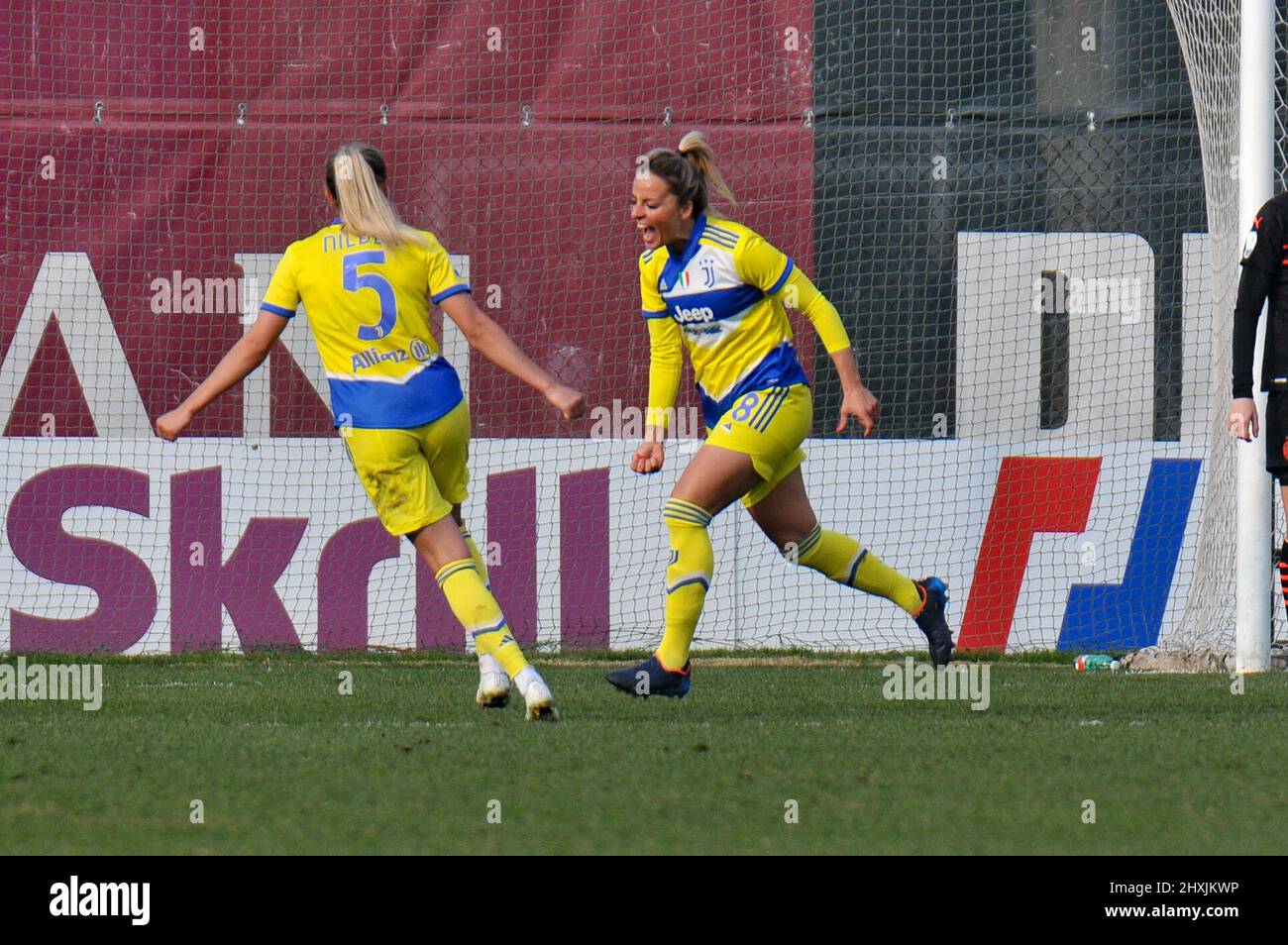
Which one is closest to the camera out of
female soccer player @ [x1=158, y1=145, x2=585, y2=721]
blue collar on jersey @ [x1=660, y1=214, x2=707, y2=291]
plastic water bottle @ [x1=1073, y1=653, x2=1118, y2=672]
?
female soccer player @ [x1=158, y1=145, x2=585, y2=721]

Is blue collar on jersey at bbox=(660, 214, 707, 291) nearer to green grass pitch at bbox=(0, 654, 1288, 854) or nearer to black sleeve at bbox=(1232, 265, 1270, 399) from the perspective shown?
green grass pitch at bbox=(0, 654, 1288, 854)

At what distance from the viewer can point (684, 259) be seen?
626 cm

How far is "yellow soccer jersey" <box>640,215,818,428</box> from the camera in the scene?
620cm

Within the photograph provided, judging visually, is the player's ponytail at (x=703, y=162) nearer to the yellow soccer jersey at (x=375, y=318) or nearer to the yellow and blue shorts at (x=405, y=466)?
the yellow soccer jersey at (x=375, y=318)

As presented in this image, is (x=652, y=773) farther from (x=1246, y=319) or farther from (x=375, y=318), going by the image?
(x=1246, y=319)

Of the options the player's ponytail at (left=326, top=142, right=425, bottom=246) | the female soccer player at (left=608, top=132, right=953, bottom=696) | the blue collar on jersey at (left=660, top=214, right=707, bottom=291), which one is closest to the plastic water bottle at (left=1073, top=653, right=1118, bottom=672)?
the female soccer player at (left=608, top=132, right=953, bottom=696)

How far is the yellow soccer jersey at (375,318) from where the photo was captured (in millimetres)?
5855

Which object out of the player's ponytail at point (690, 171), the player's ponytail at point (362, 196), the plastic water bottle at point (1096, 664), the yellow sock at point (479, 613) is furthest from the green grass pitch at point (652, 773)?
the player's ponytail at point (690, 171)

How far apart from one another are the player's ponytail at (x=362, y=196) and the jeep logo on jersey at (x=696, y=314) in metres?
0.99

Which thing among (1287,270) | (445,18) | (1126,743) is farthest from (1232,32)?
(1126,743)

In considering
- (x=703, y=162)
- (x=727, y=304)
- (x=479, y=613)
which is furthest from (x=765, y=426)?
(x=479, y=613)

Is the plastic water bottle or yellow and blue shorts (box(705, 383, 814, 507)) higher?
yellow and blue shorts (box(705, 383, 814, 507))

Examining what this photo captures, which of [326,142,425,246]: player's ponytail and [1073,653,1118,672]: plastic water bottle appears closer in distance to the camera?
[326,142,425,246]: player's ponytail

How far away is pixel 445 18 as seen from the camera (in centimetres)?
1020
